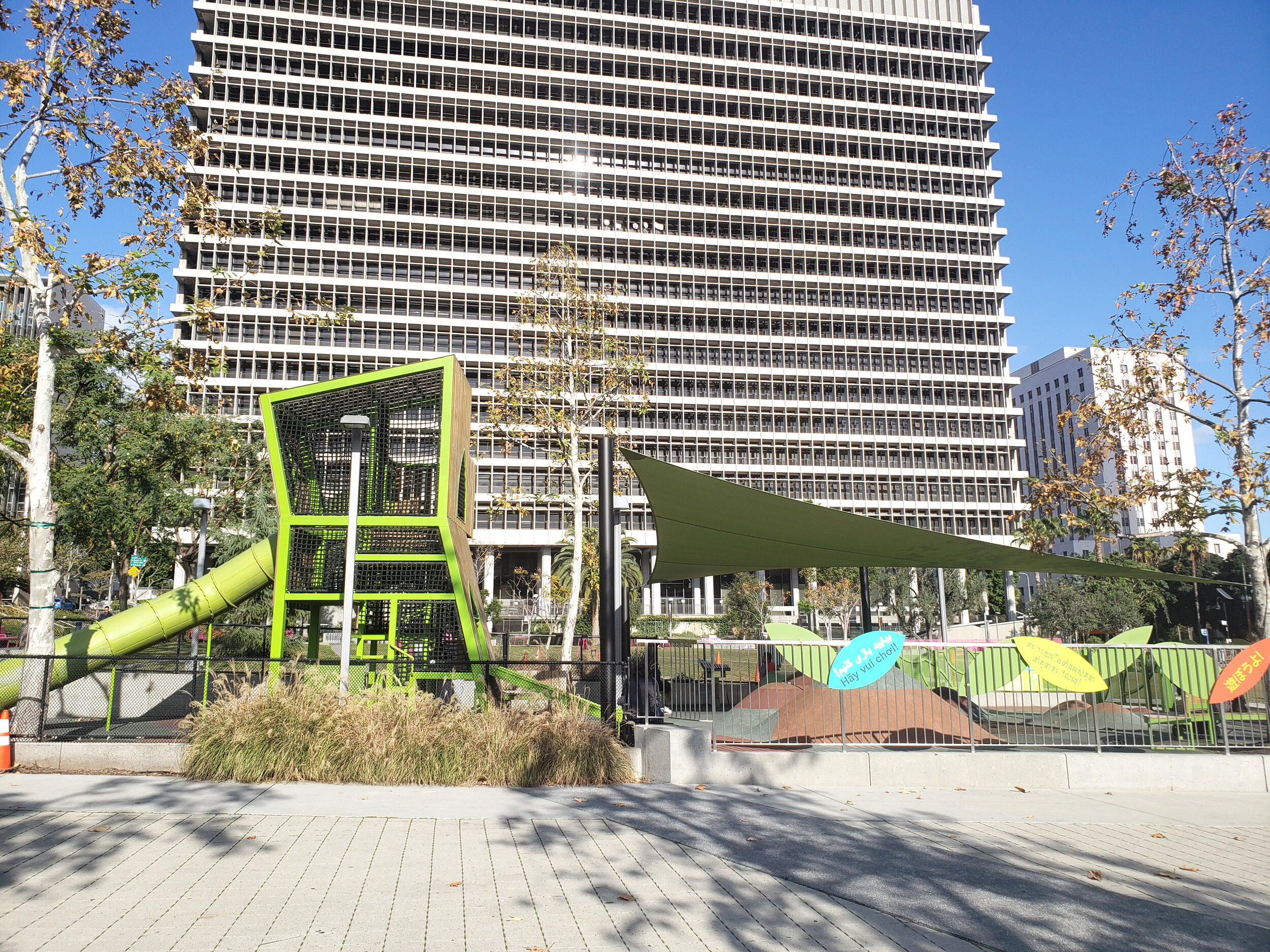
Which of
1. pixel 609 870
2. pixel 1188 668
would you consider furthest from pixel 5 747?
pixel 1188 668

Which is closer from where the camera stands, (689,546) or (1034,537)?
(689,546)

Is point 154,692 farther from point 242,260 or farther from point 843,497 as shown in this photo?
point 843,497

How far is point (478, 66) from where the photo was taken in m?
65.8

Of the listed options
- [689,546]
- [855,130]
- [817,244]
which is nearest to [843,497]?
[817,244]

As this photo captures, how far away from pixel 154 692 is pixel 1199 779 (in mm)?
15149

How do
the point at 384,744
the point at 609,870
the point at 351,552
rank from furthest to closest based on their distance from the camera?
the point at 351,552, the point at 384,744, the point at 609,870

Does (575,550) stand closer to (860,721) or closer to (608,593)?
(608,593)

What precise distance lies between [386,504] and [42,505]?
479 centimetres

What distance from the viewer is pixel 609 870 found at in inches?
247

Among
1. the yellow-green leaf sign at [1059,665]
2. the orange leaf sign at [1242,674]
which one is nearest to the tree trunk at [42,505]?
the yellow-green leaf sign at [1059,665]

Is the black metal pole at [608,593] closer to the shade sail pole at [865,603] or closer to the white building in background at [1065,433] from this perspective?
the shade sail pole at [865,603]

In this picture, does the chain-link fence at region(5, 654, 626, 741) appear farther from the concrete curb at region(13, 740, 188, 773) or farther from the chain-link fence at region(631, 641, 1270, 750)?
the chain-link fence at region(631, 641, 1270, 750)

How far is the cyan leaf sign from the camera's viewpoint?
10.1 metres

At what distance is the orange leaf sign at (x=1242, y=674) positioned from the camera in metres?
10.1
